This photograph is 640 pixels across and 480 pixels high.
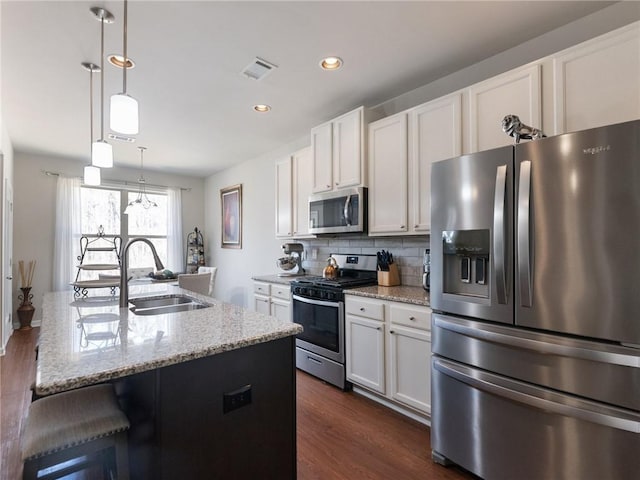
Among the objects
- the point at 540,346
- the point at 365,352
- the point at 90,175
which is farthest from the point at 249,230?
the point at 540,346

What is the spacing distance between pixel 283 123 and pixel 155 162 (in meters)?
2.97

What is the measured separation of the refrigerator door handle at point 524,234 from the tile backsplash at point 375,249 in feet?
4.12

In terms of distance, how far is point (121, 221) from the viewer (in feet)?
19.0

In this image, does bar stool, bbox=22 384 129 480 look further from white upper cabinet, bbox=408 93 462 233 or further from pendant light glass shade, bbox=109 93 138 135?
white upper cabinet, bbox=408 93 462 233

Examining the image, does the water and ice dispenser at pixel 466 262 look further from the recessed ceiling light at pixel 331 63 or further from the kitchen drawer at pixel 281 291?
the kitchen drawer at pixel 281 291

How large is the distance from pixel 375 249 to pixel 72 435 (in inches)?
104

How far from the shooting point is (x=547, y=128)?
1911 mm

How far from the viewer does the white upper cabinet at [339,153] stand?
9.82 feet

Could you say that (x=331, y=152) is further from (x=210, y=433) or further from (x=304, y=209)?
(x=210, y=433)

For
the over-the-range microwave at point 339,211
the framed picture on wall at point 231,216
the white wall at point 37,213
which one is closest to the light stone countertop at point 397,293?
the over-the-range microwave at point 339,211

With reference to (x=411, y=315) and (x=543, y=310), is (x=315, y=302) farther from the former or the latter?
(x=543, y=310)

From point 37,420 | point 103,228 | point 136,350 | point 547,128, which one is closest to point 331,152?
point 547,128

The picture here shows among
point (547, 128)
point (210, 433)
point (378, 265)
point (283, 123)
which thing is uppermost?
point (283, 123)

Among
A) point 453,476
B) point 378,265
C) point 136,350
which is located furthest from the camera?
point 378,265
